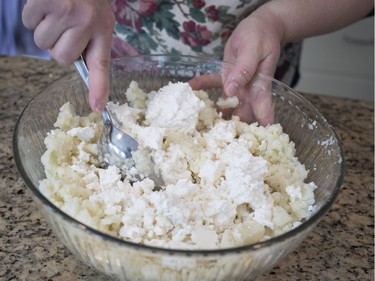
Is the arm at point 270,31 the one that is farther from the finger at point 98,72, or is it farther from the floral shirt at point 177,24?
the finger at point 98,72

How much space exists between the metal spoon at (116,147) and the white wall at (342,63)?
141 cm

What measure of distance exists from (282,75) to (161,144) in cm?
64

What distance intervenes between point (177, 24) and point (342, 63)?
3.71ft

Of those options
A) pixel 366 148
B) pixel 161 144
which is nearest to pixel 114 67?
pixel 161 144

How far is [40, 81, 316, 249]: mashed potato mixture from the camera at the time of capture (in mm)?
759

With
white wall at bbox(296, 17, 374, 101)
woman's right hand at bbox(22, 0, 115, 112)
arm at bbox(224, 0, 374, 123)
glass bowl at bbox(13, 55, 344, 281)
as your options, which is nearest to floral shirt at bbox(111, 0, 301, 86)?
arm at bbox(224, 0, 374, 123)

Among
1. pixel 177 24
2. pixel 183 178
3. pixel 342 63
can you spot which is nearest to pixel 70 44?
pixel 183 178

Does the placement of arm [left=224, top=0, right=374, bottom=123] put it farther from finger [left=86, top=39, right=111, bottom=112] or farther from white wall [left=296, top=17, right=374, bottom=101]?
white wall [left=296, top=17, right=374, bottom=101]

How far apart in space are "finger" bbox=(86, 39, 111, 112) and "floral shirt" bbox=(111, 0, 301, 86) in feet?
1.15

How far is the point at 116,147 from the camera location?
90 cm

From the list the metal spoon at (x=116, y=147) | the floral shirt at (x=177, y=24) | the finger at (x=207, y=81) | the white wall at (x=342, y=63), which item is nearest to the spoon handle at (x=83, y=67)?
the metal spoon at (x=116, y=147)

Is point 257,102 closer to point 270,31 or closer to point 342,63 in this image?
point 270,31

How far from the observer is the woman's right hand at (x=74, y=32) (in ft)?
2.83

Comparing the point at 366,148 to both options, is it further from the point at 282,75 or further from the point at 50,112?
the point at 50,112
